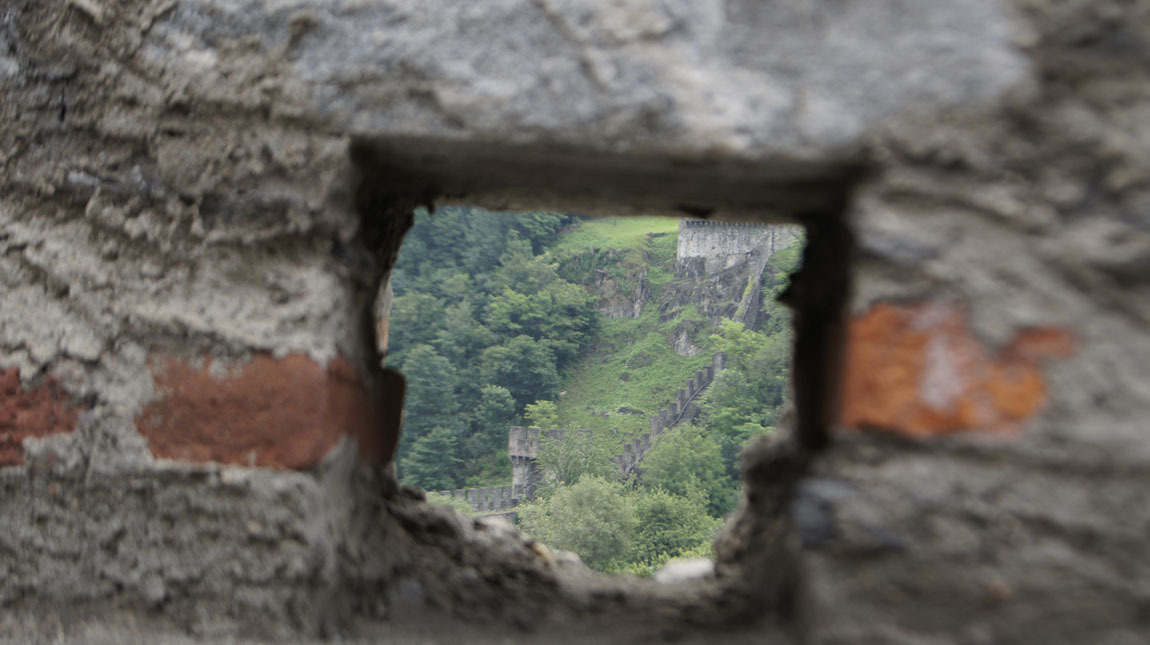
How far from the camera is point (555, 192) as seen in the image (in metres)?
1.04

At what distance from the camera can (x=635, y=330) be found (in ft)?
106

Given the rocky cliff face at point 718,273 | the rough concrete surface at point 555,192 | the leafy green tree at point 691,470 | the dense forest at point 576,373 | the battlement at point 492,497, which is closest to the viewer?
the rough concrete surface at point 555,192

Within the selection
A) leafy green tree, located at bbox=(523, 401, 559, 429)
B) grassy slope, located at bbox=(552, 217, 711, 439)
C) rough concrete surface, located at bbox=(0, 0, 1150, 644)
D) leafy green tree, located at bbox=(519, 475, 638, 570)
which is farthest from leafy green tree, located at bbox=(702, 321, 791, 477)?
rough concrete surface, located at bbox=(0, 0, 1150, 644)

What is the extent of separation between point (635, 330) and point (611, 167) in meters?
31.6

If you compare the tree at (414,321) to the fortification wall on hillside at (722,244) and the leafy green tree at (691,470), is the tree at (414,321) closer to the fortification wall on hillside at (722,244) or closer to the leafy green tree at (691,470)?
the fortification wall on hillside at (722,244)

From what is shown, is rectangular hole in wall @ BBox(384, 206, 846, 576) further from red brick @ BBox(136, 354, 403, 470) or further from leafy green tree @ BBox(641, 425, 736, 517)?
red brick @ BBox(136, 354, 403, 470)

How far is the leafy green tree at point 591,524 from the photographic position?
54.1ft

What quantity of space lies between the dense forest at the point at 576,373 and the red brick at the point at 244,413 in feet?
50.9

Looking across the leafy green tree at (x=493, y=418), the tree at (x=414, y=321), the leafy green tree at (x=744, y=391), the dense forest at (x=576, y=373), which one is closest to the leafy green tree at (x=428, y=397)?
the dense forest at (x=576, y=373)

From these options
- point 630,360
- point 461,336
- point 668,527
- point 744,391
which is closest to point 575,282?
point 630,360

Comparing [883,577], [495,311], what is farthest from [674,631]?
[495,311]

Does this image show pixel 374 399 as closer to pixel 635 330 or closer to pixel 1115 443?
pixel 1115 443

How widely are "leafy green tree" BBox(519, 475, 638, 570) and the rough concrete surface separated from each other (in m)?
15.6

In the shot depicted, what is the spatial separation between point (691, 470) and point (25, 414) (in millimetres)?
21092
